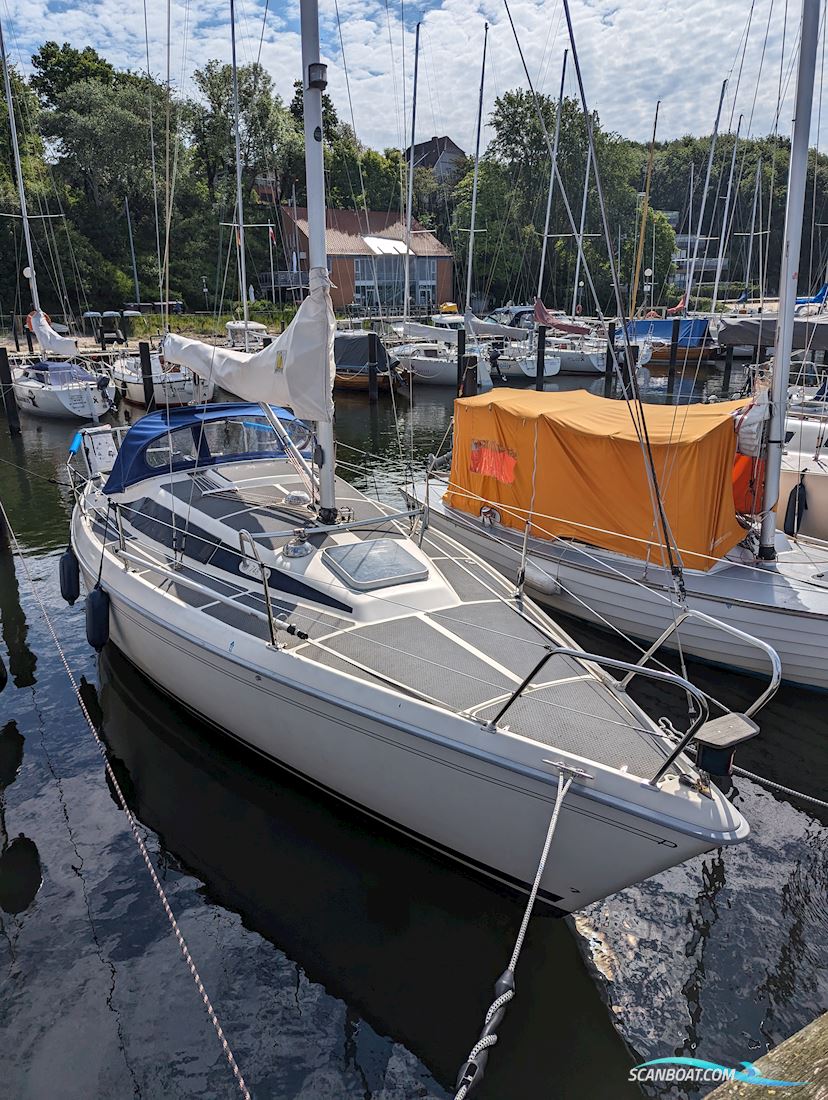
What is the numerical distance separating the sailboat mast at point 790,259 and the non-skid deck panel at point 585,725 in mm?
4751

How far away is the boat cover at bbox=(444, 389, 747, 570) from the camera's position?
859 cm

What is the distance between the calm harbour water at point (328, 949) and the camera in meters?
4.44

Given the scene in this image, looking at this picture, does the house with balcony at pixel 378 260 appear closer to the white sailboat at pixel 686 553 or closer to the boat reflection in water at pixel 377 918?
the white sailboat at pixel 686 553

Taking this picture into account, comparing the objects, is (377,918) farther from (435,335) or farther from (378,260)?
(378,260)

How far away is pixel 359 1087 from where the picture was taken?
431cm

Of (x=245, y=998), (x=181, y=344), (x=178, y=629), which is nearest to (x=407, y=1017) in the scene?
(x=245, y=998)

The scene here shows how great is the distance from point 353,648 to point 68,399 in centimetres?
2064

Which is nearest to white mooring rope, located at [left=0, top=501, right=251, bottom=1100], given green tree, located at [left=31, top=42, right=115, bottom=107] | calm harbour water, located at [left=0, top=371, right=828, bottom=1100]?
calm harbour water, located at [left=0, top=371, right=828, bottom=1100]

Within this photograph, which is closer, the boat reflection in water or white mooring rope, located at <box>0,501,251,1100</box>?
white mooring rope, located at <box>0,501,251,1100</box>

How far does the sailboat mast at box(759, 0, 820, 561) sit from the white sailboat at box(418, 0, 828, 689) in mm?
12

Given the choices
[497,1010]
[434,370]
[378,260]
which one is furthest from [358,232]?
[497,1010]

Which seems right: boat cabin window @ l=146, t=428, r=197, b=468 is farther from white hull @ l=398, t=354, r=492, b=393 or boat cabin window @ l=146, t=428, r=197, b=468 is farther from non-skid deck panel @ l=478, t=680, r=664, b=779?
white hull @ l=398, t=354, r=492, b=393

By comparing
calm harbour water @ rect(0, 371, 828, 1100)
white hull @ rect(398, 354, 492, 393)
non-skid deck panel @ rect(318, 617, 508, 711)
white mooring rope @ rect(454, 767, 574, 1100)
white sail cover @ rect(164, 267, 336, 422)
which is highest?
white sail cover @ rect(164, 267, 336, 422)

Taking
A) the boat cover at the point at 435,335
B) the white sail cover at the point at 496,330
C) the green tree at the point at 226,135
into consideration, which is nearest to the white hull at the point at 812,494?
the boat cover at the point at 435,335
